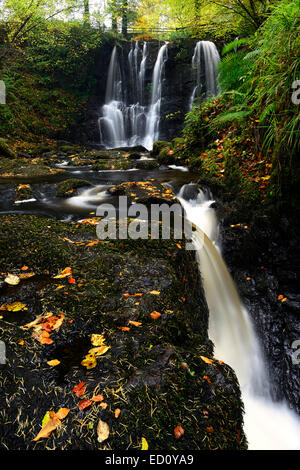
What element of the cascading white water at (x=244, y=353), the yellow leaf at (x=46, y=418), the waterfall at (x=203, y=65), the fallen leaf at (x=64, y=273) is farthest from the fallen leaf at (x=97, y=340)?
the waterfall at (x=203, y=65)

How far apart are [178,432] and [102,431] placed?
0.40 m

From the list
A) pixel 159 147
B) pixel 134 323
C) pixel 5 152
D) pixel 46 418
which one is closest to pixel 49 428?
pixel 46 418

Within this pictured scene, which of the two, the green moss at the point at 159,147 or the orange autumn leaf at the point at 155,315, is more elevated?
the green moss at the point at 159,147

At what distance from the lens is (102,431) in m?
1.24

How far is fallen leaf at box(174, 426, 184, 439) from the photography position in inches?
50.2

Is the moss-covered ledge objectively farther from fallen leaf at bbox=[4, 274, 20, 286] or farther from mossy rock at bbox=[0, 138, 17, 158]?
mossy rock at bbox=[0, 138, 17, 158]

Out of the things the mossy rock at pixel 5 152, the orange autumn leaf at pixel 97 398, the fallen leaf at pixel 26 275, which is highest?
the mossy rock at pixel 5 152

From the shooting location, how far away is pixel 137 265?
Answer: 8.71ft

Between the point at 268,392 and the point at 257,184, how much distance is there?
294 cm

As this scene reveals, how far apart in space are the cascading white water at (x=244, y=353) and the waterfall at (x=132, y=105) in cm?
1259

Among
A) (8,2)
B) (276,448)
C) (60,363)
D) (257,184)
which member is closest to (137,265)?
(60,363)

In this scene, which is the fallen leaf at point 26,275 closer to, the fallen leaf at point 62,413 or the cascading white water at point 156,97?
the fallen leaf at point 62,413

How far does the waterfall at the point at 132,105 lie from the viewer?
15703 millimetres

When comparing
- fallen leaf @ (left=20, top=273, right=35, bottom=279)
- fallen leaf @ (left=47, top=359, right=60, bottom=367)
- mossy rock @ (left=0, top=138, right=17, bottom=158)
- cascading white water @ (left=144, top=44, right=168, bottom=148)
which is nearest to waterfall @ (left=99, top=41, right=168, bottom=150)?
cascading white water @ (left=144, top=44, right=168, bottom=148)
